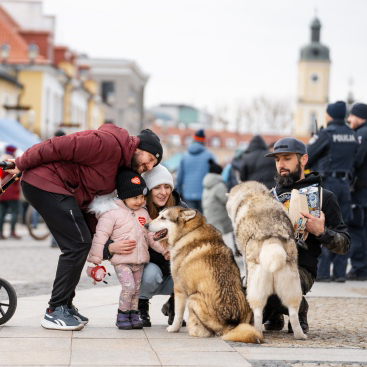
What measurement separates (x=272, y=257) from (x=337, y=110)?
5407 mm

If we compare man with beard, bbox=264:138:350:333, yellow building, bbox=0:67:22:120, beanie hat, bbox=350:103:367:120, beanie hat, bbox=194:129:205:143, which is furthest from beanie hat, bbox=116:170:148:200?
yellow building, bbox=0:67:22:120

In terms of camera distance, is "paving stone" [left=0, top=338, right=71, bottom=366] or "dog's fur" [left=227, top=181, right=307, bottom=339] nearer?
"paving stone" [left=0, top=338, right=71, bottom=366]

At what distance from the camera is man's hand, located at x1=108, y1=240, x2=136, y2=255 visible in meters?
7.72

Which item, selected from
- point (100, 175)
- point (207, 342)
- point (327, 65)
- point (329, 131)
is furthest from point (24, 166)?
point (327, 65)

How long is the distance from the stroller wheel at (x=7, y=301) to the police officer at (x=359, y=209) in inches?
236

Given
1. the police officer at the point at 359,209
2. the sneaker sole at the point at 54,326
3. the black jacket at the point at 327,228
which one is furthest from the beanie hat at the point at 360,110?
the sneaker sole at the point at 54,326

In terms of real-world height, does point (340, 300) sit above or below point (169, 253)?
below

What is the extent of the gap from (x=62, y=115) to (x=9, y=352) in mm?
53161

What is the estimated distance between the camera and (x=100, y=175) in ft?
25.1

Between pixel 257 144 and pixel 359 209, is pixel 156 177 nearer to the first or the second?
pixel 359 209

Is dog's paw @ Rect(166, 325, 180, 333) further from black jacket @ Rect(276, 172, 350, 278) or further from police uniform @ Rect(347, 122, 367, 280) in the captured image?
police uniform @ Rect(347, 122, 367, 280)

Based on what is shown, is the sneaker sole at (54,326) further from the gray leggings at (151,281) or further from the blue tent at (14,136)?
the blue tent at (14,136)

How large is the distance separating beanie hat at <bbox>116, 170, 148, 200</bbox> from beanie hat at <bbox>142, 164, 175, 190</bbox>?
271mm

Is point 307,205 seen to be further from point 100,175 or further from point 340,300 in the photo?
point 340,300
